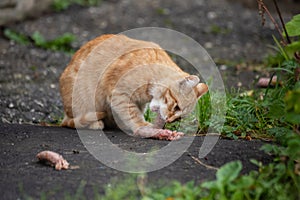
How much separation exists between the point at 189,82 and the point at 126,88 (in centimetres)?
55

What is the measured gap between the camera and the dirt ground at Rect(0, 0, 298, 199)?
143 inches

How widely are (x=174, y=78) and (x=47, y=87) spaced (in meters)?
2.39

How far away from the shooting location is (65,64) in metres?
7.34

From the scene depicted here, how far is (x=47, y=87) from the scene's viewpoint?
21.5 ft

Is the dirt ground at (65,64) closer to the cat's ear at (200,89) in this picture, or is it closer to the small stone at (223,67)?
the small stone at (223,67)

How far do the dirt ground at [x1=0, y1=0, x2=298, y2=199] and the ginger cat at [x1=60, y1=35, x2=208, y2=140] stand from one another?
0.55 feet

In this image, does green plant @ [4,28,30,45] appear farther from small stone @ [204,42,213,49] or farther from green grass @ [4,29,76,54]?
small stone @ [204,42,213,49]

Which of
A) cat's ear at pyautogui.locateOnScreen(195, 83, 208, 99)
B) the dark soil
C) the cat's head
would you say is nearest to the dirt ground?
the dark soil

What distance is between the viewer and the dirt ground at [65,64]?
364cm

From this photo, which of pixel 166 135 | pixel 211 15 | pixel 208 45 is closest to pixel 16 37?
pixel 208 45

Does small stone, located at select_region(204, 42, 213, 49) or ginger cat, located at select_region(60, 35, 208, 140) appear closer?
ginger cat, located at select_region(60, 35, 208, 140)

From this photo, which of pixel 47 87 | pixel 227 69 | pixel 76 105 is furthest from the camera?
pixel 227 69

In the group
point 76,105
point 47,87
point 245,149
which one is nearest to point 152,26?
point 47,87

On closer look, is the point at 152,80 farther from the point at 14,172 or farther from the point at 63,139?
the point at 14,172
